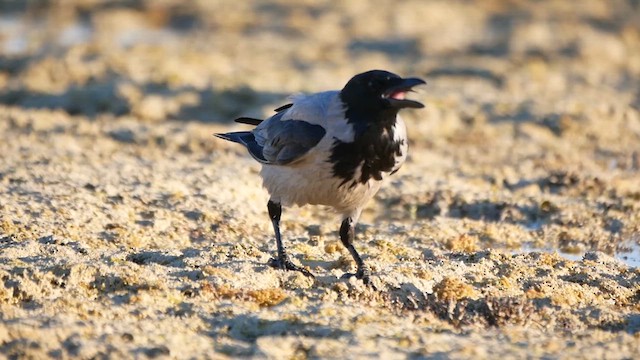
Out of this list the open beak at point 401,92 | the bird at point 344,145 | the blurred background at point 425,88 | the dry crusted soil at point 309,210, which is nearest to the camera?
the dry crusted soil at point 309,210

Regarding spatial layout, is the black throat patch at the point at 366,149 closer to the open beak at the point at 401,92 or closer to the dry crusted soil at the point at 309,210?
the open beak at the point at 401,92

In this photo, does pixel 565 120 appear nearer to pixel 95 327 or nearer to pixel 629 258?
pixel 629 258

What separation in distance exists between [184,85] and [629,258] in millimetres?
7975

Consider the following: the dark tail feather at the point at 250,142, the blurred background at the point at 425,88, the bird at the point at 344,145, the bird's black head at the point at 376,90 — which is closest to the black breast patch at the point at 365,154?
the bird at the point at 344,145

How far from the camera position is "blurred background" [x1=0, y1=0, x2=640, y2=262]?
9.80 m

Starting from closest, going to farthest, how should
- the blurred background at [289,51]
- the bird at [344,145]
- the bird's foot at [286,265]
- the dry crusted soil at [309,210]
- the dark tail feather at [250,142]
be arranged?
the dry crusted soil at [309,210], the bird at [344,145], the bird's foot at [286,265], the dark tail feather at [250,142], the blurred background at [289,51]

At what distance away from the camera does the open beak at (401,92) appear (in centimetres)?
643

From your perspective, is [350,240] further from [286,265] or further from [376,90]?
[376,90]

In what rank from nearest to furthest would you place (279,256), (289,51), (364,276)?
(364,276) → (279,256) → (289,51)

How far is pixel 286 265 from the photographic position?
698cm

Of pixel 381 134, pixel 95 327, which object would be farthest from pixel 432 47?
pixel 95 327

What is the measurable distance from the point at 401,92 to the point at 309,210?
3023 mm

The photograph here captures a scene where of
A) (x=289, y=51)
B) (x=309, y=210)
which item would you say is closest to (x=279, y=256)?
(x=309, y=210)

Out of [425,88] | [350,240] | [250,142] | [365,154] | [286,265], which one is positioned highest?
[425,88]
